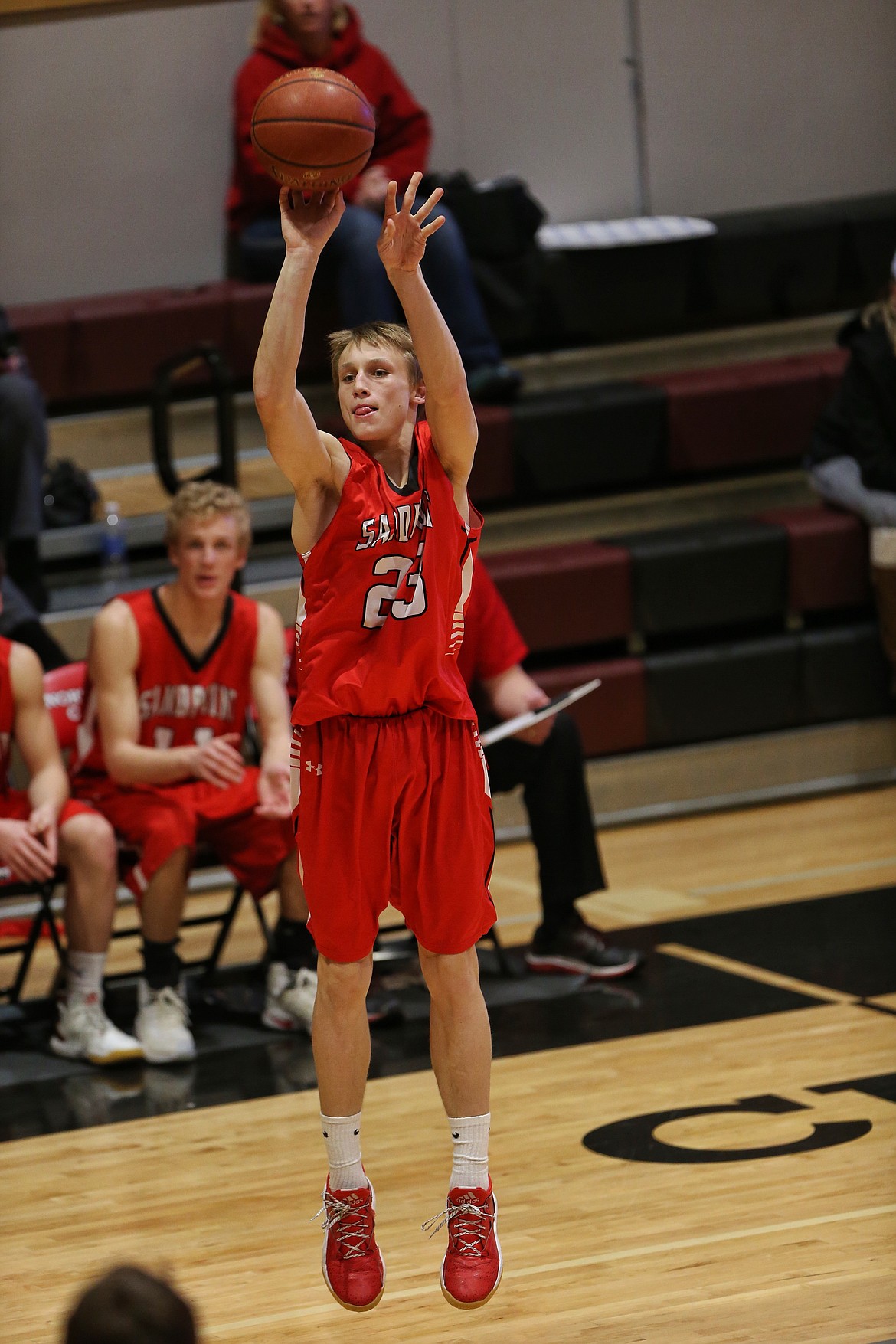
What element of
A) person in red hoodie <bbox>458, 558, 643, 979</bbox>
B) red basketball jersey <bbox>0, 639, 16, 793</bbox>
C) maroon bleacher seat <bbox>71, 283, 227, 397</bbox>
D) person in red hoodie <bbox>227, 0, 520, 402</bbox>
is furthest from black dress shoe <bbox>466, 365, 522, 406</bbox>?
red basketball jersey <bbox>0, 639, 16, 793</bbox>

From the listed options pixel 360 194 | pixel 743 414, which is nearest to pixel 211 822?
pixel 360 194

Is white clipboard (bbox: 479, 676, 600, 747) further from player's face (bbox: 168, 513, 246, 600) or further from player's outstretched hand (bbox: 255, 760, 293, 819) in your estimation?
player's face (bbox: 168, 513, 246, 600)

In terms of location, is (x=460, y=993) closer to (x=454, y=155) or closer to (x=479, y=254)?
(x=479, y=254)

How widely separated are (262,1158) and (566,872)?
1404mm

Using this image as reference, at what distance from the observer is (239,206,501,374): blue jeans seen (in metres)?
6.47

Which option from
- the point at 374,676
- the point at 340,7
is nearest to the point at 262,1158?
the point at 374,676

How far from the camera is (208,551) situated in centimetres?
455

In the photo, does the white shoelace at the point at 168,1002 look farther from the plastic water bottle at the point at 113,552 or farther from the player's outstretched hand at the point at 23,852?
the plastic water bottle at the point at 113,552

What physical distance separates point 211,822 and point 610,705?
2389mm

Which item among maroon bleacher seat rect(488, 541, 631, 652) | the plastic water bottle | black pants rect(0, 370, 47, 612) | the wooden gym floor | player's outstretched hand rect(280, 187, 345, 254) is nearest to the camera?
player's outstretched hand rect(280, 187, 345, 254)

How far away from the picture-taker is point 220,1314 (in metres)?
2.96

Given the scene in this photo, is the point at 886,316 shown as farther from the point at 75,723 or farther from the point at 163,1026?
the point at 163,1026

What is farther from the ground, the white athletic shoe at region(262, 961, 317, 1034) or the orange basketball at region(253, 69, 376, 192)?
the orange basketball at region(253, 69, 376, 192)

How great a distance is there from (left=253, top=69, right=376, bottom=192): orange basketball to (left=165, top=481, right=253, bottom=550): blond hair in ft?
6.02
